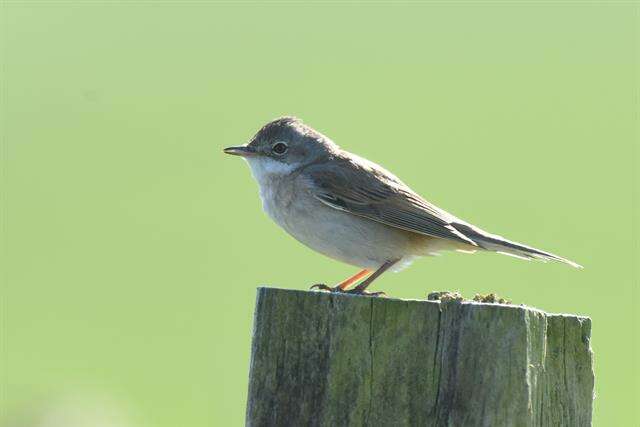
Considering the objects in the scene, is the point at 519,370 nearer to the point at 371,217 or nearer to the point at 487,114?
the point at 371,217

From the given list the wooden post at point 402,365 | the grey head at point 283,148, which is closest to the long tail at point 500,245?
the grey head at point 283,148

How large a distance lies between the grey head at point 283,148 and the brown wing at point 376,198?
8.8 inches

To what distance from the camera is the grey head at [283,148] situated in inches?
318

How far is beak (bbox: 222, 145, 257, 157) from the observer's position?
805 cm

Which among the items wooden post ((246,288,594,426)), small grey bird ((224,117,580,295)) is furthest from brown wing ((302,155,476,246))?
wooden post ((246,288,594,426))

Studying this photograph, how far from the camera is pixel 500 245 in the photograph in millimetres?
7336

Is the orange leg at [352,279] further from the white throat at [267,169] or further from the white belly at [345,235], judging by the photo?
the white throat at [267,169]

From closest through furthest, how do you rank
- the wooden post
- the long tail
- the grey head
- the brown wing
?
the wooden post < the long tail < the brown wing < the grey head

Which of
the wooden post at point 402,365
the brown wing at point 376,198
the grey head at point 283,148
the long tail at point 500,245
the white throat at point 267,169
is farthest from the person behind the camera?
the grey head at point 283,148

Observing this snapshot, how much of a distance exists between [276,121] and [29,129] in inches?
458

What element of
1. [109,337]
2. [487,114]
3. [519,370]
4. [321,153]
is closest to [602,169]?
[487,114]

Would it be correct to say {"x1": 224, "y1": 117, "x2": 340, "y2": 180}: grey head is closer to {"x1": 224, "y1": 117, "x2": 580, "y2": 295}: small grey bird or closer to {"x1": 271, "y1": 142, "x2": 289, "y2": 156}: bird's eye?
{"x1": 271, "y1": 142, "x2": 289, "y2": 156}: bird's eye

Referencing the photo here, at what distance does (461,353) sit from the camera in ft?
12.2

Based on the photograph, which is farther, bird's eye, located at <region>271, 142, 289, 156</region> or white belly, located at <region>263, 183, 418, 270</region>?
bird's eye, located at <region>271, 142, 289, 156</region>
